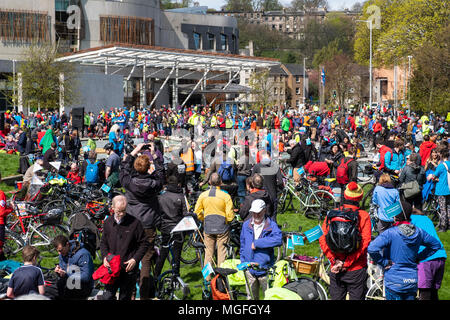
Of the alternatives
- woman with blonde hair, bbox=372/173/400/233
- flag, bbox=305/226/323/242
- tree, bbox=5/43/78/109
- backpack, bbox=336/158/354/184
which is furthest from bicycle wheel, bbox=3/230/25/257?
tree, bbox=5/43/78/109

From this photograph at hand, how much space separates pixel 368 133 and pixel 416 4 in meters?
22.6

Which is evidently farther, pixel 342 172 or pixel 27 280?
pixel 342 172

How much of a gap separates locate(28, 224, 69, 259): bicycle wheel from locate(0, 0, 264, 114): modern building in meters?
34.4

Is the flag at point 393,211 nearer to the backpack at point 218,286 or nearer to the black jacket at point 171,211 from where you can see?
the backpack at point 218,286

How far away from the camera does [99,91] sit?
43531mm

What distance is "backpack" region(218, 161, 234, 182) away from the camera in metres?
13.1

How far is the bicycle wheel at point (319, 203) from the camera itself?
46.1 ft

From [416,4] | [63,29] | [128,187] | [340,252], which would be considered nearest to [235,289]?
[340,252]

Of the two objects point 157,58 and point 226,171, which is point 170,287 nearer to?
point 226,171

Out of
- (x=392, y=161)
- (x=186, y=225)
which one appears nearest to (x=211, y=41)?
(x=392, y=161)

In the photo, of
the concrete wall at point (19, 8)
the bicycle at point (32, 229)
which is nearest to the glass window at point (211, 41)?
the concrete wall at point (19, 8)

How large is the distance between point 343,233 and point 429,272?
1.22 meters

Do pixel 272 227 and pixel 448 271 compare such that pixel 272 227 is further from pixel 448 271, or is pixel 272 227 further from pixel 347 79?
pixel 347 79

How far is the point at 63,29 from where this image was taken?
200 feet
